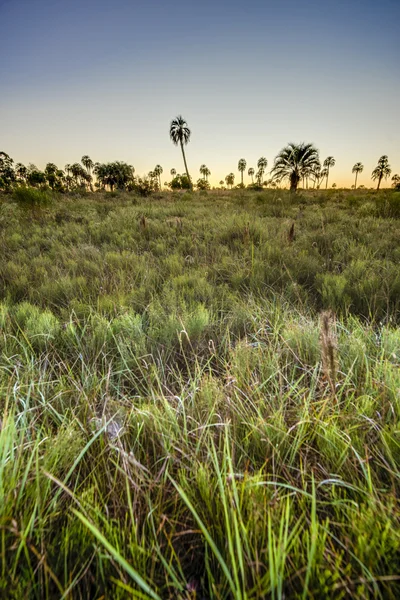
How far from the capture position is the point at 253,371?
1361mm

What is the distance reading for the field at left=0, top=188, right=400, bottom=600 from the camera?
56 centimetres

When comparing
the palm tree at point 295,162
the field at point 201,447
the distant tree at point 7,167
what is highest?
the distant tree at point 7,167

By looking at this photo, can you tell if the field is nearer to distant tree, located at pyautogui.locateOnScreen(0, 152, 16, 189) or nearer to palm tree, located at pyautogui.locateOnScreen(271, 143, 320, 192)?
palm tree, located at pyautogui.locateOnScreen(271, 143, 320, 192)

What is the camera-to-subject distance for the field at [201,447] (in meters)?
0.56

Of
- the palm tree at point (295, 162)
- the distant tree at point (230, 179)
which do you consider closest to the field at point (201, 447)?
the palm tree at point (295, 162)

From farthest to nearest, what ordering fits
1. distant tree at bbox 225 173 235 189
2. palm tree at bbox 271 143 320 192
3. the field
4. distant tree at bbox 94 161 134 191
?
distant tree at bbox 225 173 235 189 < distant tree at bbox 94 161 134 191 < palm tree at bbox 271 143 320 192 < the field

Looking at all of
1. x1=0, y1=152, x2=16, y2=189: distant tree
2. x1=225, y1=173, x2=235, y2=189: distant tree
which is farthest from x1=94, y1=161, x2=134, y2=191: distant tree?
x1=225, y1=173, x2=235, y2=189: distant tree

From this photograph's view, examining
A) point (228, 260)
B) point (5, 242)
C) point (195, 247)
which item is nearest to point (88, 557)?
point (228, 260)

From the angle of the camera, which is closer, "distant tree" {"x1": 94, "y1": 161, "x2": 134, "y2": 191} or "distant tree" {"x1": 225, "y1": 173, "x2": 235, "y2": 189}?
"distant tree" {"x1": 94, "y1": 161, "x2": 134, "y2": 191}

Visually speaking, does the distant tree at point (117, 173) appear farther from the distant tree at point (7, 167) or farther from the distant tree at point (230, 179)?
the distant tree at point (230, 179)

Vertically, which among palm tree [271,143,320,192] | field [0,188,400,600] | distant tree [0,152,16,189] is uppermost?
distant tree [0,152,16,189]

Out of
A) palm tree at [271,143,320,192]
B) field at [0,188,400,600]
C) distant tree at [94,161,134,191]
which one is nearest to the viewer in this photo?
field at [0,188,400,600]

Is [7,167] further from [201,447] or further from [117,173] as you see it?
[201,447]

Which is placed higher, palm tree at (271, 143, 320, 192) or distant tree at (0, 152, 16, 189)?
distant tree at (0, 152, 16, 189)
